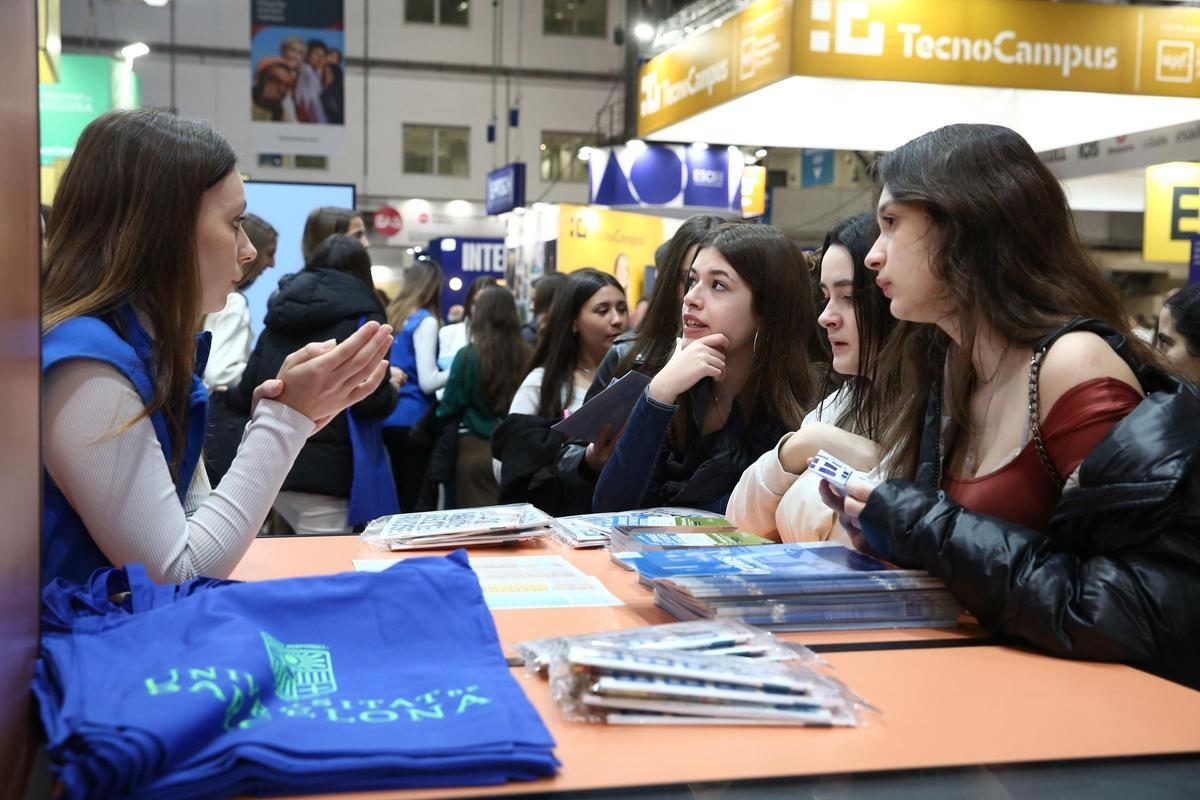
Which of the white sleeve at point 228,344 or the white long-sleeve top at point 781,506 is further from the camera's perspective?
the white sleeve at point 228,344

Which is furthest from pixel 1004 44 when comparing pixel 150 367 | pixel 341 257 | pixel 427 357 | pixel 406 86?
pixel 406 86

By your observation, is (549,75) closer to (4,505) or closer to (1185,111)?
(1185,111)

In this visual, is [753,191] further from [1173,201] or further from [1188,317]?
[1188,317]

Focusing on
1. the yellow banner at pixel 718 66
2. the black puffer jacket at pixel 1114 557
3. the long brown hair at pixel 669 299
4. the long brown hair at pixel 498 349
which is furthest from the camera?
the yellow banner at pixel 718 66

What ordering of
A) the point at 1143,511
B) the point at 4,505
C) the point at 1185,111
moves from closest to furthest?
the point at 4,505 < the point at 1143,511 < the point at 1185,111

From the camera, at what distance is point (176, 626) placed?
121 centimetres

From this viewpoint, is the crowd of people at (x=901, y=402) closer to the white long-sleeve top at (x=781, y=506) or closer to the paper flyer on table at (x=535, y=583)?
the white long-sleeve top at (x=781, y=506)

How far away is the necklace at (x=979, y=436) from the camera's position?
1855mm

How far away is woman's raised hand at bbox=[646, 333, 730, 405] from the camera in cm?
279

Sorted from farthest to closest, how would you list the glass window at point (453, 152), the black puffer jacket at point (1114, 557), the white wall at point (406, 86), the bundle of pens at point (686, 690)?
the glass window at point (453, 152)
the white wall at point (406, 86)
the black puffer jacket at point (1114, 557)
the bundle of pens at point (686, 690)

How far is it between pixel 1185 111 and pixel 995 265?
7207mm

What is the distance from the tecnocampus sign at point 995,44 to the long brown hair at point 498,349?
216cm

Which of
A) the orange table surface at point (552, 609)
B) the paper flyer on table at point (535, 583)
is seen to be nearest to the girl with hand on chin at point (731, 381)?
the orange table surface at point (552, 609)

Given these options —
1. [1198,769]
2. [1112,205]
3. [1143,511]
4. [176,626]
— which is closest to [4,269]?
[176,626]
